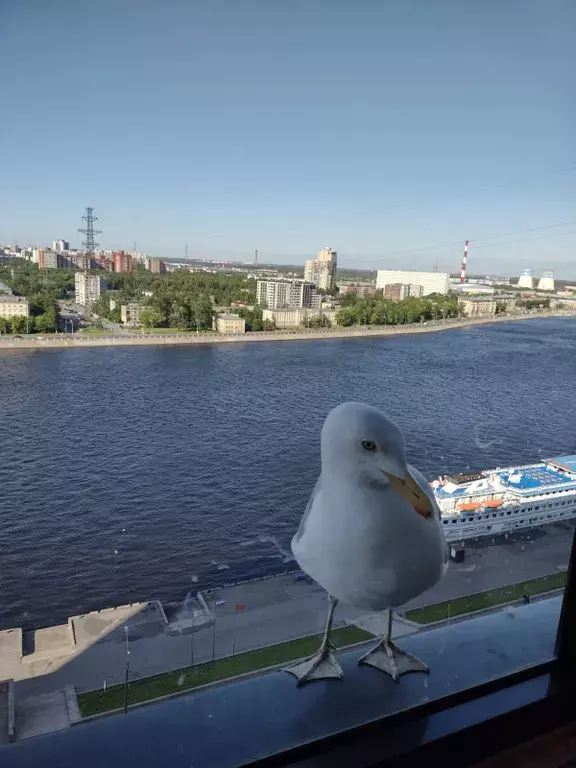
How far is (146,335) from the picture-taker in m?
12.3

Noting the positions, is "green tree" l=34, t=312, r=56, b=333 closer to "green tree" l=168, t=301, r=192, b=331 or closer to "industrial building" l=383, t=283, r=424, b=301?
"green tree" l=168, t=301, r=192, b=331

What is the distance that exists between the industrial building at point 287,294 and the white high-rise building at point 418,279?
828 centimetres

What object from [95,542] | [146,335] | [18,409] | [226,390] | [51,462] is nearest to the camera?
[95,542]

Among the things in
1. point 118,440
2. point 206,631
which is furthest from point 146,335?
point 206,631

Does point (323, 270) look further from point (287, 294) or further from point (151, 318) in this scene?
point (151, 318)

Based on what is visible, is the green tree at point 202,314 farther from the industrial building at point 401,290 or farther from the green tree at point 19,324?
the industrial building at point 401,290

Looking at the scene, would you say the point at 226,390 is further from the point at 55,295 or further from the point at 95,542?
the point at 55,295

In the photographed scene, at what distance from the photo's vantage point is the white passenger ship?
340cm

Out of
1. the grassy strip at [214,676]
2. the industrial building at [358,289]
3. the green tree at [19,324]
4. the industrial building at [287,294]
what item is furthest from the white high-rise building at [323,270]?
the grassy strip at [214,676]

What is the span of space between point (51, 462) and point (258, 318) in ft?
28.8

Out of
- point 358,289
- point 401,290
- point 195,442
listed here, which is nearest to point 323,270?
point 358,289

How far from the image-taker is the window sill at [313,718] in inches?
10.9

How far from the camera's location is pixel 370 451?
0.39m

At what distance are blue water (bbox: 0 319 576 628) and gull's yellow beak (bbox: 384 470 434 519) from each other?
0.32 metres
